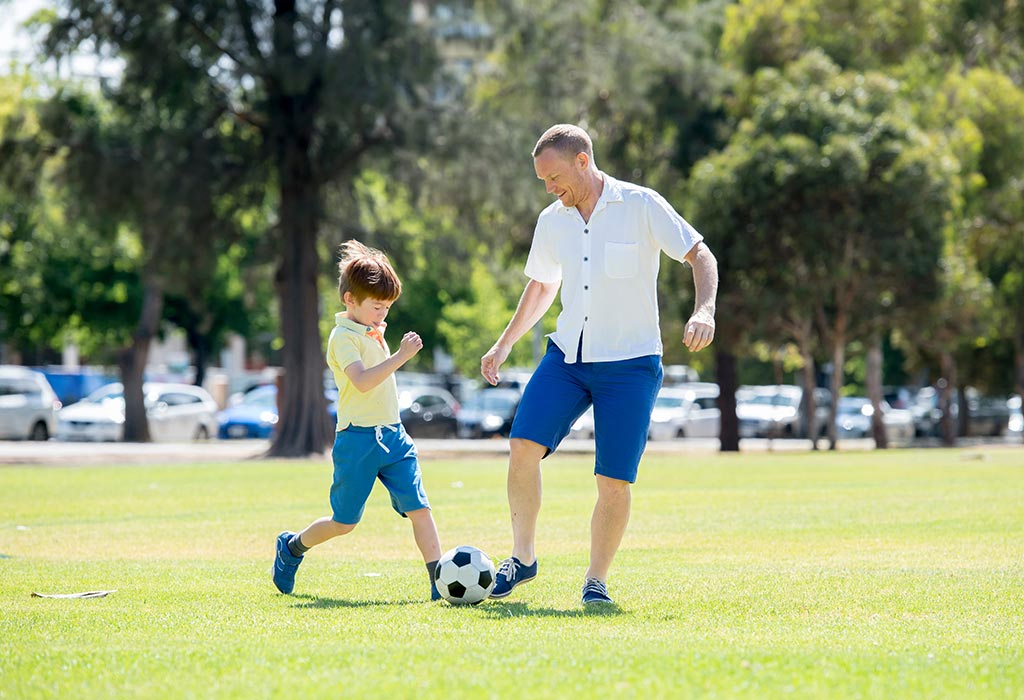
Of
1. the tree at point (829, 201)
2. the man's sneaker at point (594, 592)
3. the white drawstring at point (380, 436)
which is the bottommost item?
the man's sneaker at point (594, 592)

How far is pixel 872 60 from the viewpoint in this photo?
36250mm

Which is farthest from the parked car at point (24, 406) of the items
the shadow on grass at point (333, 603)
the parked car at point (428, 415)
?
the shadow on grass at point (333, 603)

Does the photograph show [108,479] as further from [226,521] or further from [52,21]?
[52,21]

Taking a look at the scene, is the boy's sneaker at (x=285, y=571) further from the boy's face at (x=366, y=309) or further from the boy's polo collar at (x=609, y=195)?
the boy's polo collar at (x=609, y=195)

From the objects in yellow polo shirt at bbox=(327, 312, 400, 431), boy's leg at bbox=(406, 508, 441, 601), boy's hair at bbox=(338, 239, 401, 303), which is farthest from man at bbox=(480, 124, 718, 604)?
boy's hair at bbox=(338, 239, 401, 303)

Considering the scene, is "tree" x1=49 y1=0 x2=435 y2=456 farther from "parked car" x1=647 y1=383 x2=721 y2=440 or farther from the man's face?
the man's face

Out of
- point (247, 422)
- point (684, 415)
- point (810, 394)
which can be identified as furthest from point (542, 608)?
point (684, 415)

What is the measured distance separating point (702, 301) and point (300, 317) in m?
22.9

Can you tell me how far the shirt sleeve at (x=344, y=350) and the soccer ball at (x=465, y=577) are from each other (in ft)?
3.48

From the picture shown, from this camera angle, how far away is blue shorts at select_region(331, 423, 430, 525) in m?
7.23

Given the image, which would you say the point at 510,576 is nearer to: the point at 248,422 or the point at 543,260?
the point at 543,260

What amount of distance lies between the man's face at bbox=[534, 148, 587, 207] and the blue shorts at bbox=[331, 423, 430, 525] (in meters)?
1.41

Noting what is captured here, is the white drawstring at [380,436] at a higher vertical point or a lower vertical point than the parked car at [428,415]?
higher

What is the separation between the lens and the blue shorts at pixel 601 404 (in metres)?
6.82
